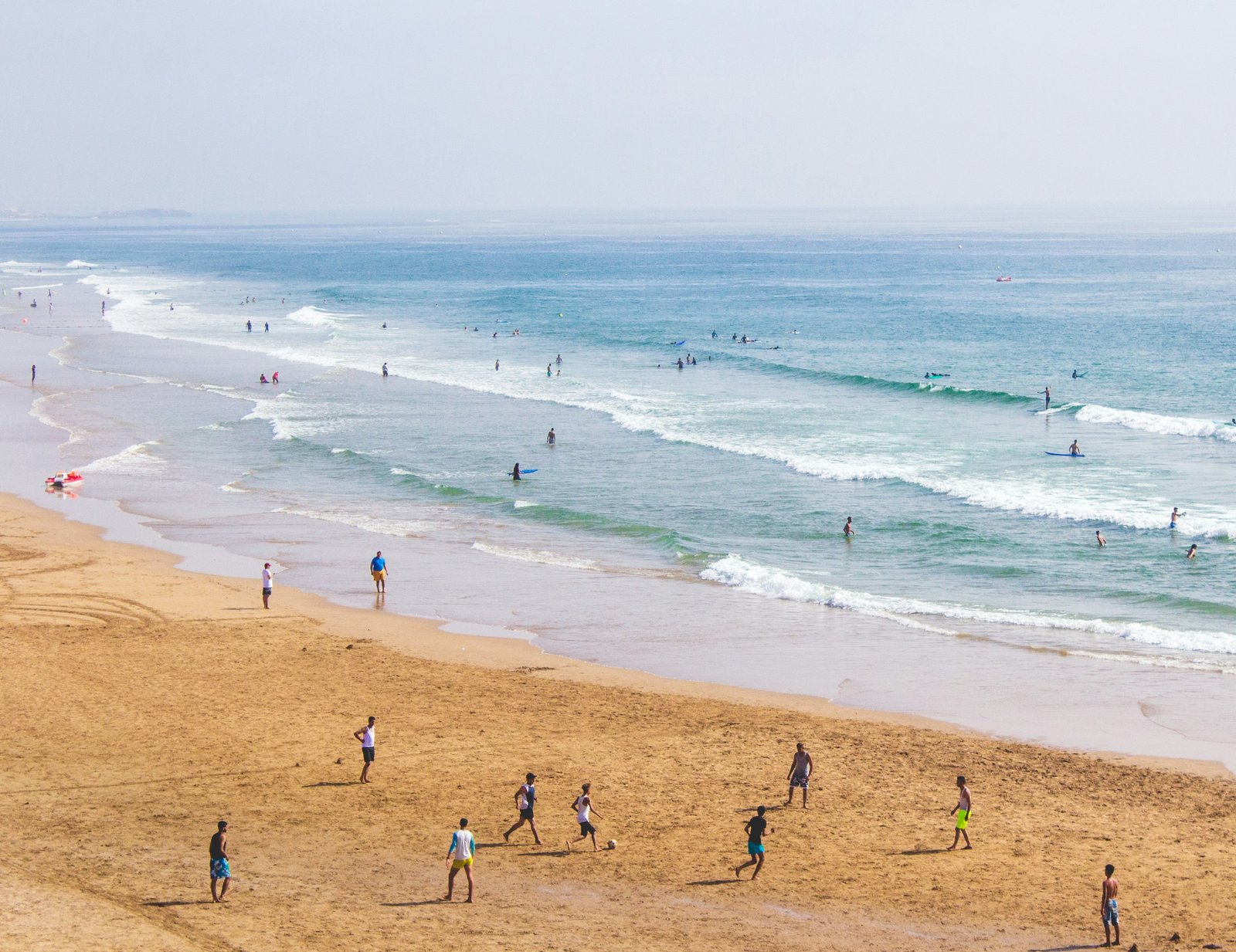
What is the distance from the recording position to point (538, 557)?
3547 cm

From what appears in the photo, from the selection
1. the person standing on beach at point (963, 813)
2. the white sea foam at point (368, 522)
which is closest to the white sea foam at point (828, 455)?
the white sea foam at point (368, 522)

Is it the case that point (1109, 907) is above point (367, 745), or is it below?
below

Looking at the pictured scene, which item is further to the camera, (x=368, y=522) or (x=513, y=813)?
(x=368, y=522)

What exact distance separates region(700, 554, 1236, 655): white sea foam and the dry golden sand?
7027mm

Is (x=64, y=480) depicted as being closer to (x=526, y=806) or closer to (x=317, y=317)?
(x=526, y=806)

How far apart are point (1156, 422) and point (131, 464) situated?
42.3 m

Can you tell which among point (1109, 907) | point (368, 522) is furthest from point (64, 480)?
point (1109, 907)

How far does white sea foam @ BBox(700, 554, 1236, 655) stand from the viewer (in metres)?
27.7

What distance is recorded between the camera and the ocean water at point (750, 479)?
27969 mm

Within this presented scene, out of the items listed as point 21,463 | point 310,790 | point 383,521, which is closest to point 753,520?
point 383,521

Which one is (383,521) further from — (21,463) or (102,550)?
(21,463)

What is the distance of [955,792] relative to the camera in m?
19.8

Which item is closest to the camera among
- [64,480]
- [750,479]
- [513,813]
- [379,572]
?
[513,813]

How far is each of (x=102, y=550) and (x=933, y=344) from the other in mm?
60125
